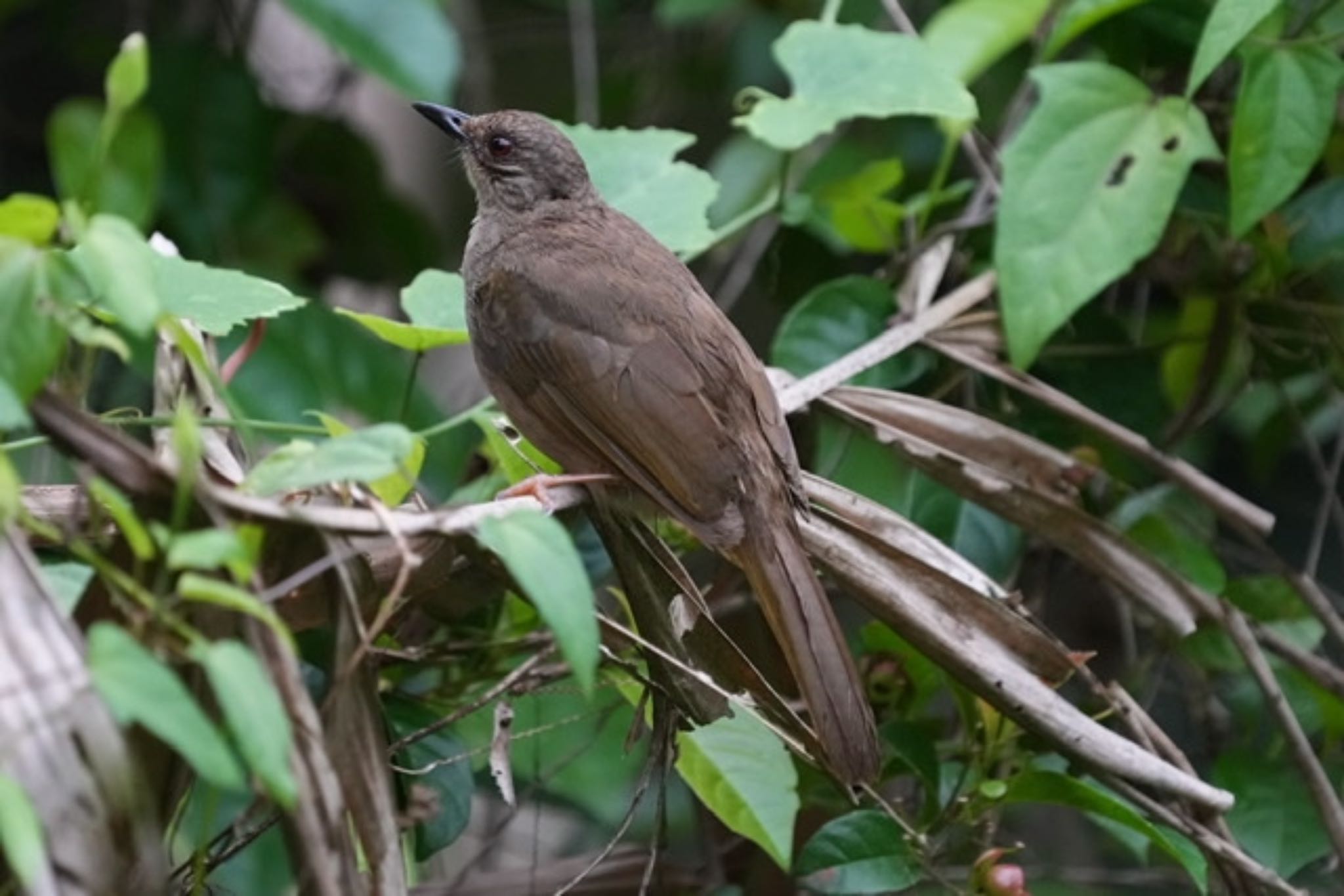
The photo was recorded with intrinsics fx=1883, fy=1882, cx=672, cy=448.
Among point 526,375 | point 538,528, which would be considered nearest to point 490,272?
point 526,375

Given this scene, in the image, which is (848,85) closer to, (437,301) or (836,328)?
(836,328)

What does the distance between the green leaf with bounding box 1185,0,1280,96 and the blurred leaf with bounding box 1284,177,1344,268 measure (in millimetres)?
488

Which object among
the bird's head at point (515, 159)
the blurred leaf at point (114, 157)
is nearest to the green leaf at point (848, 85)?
the bird's head at point (515, 159)

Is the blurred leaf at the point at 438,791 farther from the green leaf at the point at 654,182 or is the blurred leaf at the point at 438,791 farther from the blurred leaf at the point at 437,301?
the green leaf at the point at 654,182

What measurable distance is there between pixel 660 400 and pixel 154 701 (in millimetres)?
1450

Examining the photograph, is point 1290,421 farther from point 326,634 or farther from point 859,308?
point 326,634

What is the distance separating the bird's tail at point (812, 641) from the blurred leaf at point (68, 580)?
38.9 inches

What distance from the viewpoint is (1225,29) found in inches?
102

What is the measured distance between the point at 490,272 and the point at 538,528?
1518 millimetres

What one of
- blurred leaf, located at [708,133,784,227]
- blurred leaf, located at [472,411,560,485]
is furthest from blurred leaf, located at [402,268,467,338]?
blurred leaf, located at [708,133,784,227]

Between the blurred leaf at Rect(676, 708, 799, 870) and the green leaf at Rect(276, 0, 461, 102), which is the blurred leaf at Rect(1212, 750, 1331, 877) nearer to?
the blurred leaf at Rect(676, 708, 799, 870)

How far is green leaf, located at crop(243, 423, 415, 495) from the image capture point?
1.43 m

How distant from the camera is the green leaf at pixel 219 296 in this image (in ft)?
7.13

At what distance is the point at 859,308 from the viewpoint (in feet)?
10.0
